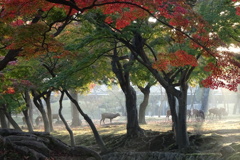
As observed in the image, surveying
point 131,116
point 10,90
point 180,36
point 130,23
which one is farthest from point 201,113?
point 130,23

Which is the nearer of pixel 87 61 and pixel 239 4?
pixel 239 4

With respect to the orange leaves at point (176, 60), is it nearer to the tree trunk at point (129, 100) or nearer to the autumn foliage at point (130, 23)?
the autumn foliage at point (130, 23)

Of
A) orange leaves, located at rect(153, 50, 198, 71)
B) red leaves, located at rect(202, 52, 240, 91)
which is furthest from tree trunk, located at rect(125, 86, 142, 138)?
red leaves, located at rect(202, 52, 240, 91)

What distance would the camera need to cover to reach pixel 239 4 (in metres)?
13.1

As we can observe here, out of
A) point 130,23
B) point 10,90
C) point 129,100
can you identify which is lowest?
point 129,100

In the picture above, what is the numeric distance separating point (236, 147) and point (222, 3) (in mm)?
5773

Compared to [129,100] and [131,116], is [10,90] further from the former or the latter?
[131,116]

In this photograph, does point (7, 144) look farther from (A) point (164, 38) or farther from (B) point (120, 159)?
(A) point (164, 38)

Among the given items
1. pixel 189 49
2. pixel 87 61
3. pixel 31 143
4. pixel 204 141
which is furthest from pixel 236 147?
pixel 31 143

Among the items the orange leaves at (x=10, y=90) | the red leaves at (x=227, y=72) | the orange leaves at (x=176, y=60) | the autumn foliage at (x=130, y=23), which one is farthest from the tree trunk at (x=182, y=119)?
the orange leaves at (x=10, y=90)

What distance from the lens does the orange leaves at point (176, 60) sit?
13273mm

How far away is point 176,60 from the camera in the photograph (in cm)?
1366

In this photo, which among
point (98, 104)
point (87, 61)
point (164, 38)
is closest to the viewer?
point (87, 61)

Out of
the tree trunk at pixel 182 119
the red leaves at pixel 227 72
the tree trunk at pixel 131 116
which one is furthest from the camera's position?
the tree trunk at pixel 131 116
